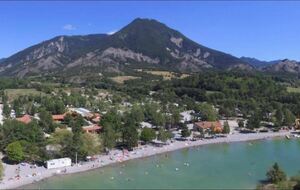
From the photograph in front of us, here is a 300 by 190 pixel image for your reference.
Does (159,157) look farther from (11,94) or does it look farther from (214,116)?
(11,94)

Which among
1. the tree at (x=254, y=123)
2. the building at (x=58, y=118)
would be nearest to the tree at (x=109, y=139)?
the building at (x=58, y=118)

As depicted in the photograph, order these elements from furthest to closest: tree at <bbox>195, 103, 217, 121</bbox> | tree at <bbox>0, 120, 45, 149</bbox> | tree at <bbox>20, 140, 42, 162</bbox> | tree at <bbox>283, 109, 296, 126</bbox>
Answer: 1. tree at <bbox>195, 103, 217, 121</bbox>
2. tree at <bbox>283, 109, 296, 126</bbox>
3. tree at <bbox>0, 120, 45, 149</bbox>
4. tree at <bbox>20, 140, 42, 162</bbox>

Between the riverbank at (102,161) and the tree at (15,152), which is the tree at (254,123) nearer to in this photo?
the riverbank at (102,161)

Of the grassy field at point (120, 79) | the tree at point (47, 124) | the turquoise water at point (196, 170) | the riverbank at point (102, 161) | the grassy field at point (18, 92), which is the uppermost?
the grassy field at point (120, 79)

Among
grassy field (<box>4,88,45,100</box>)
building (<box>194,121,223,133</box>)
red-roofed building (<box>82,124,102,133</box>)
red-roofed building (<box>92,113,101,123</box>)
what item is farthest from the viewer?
grassy field (<box>4,88,45,100</box>)

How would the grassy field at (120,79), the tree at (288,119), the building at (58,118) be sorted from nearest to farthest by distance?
the building at (58,118)
the tree at (288,119)
the grassy field at (120,79)

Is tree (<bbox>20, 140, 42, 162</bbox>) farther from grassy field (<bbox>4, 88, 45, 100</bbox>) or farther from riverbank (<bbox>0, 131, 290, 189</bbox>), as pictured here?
grassy field (<bbox>4, 88, 45, 100</bbox>)

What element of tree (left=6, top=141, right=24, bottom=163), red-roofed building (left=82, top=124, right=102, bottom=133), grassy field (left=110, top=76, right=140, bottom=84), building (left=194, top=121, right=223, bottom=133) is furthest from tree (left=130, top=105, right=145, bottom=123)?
grassy field (left=110, top=76, right=140, bottom=84)
